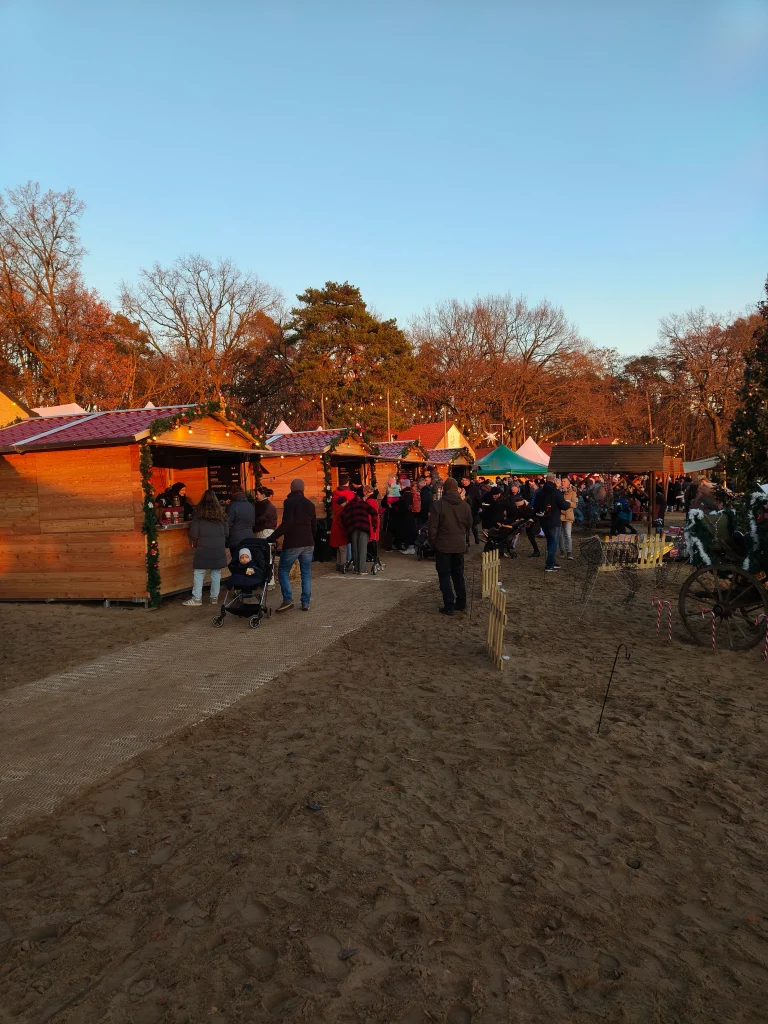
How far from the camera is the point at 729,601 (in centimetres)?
685

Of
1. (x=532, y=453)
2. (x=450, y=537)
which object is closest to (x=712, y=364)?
(x=532, y=453)

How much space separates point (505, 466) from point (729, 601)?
19743 mm

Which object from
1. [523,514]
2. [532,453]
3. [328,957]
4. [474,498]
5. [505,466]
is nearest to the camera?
[328,957]

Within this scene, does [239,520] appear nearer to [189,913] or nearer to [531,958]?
[189,913]

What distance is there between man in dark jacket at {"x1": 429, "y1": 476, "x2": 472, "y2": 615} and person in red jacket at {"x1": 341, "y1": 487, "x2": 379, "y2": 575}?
11.0 feet

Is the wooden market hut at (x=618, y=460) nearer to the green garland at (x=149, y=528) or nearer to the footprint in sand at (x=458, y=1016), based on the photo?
the green garland at (x=149, y=528)

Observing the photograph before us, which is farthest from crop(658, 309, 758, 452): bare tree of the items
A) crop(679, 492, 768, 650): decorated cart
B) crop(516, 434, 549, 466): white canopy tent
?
crop(679, 492, 768, 650): decorated cart

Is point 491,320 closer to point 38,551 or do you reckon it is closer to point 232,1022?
point 38,551

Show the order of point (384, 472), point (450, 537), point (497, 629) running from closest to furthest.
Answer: point (497, 629), point (450, 537), point (384, 472)

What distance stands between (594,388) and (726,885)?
50799 millimetres

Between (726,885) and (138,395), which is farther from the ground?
(138,395)

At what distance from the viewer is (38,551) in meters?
9.99

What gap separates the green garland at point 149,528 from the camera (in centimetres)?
936

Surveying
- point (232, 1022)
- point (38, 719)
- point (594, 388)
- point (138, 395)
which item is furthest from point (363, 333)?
point (232, 1022)
